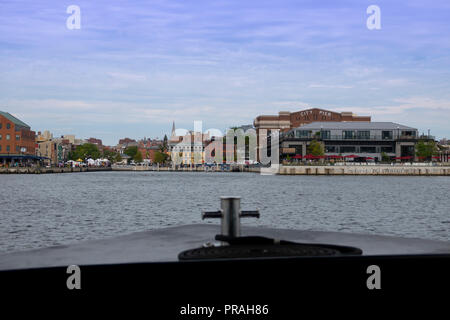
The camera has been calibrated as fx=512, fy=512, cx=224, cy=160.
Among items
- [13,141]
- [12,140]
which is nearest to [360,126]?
[13,141]

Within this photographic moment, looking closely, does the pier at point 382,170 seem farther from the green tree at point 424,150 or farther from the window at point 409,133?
the window at point 409,133

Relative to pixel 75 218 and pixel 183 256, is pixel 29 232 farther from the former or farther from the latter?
pixel 183 256

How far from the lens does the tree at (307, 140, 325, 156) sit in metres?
160

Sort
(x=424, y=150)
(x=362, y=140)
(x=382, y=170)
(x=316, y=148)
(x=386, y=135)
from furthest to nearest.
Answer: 1. (x=386, y=135)
2. (x=362, y=140)
3. (x=316, y=148)
4. (x=424, y=150)
5. (x=382, y=170)

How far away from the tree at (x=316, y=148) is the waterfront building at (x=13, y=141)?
99.4m

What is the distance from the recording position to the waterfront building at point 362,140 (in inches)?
6526

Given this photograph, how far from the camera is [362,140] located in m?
167

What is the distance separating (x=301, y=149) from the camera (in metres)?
172

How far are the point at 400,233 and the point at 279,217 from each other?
40.0ft

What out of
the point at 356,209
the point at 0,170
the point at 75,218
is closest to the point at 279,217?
the point at 356,209

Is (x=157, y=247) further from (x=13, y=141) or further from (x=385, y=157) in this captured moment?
(x=13, y=141)

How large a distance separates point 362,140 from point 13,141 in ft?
389

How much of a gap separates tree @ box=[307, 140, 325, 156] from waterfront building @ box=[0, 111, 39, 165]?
326 ft

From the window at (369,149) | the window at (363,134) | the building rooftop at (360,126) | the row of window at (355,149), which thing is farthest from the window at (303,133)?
the window at (369,149)
